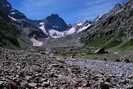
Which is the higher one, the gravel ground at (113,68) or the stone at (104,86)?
the gravel ground at (113,68)

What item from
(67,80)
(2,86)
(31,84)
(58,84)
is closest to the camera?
(2,86)

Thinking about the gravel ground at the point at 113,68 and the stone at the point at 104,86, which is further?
the gravel ground at the point at 113,68

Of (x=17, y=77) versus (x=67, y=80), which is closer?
(x=17, y=77)

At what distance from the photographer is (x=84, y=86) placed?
2134 cm

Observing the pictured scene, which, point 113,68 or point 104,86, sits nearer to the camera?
point 104,86

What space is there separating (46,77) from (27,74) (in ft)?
5.94

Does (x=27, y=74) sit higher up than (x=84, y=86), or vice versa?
(x=27, y=74)

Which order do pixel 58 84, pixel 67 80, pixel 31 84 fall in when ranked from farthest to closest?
pixel 67 80
pixel 58 84
pixel 31 84

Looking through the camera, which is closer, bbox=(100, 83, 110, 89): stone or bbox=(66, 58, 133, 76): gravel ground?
bbox=(100, 83, 110, 89): stone

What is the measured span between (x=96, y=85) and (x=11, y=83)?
7627 mm

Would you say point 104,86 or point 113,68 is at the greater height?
point 113,68

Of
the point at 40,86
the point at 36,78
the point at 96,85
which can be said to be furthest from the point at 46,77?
the point at 96,85

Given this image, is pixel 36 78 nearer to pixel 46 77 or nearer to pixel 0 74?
pixel 46 77

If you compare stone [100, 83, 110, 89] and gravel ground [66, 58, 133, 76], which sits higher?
gravel ground [66, 58, 133, 76]
